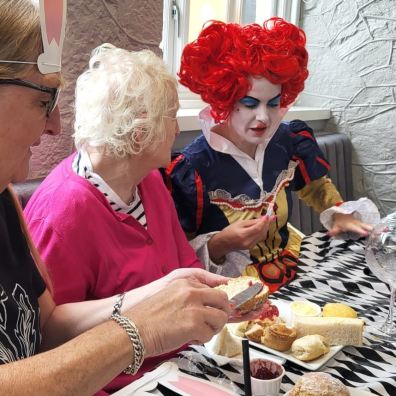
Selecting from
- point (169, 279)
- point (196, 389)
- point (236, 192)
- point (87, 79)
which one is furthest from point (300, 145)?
point (196, 389)

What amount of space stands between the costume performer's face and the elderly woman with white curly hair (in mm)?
424

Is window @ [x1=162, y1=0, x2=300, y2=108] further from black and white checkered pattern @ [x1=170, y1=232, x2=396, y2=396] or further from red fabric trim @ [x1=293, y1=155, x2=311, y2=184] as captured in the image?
black and white checkered pattern @ [x1=170, y1=232, x2=396, y2=396]

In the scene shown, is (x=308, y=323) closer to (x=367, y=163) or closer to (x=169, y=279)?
(x=169, y=279)

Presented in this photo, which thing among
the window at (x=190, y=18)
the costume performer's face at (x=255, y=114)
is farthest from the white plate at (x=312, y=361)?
the window at (x=190, y=18)

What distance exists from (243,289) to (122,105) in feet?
1.67

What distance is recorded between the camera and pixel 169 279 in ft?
3.31

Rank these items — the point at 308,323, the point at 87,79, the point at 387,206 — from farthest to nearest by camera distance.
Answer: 1. the point at 387,206
2. the point at 87,79
3. the point at 308,323

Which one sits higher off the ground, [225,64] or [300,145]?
[225,64]

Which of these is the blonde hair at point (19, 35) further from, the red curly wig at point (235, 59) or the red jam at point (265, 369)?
the red curly wig at point (235, 59)

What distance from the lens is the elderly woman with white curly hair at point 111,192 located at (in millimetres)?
1119

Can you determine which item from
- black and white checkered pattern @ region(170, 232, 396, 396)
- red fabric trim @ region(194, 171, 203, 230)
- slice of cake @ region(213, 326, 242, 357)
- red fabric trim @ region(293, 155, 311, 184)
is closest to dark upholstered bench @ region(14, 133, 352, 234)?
red fabric trim @ region(293, 155, 311, 184)

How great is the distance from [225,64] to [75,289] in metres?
0.88

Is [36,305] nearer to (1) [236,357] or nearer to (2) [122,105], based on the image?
(1) [236,357]

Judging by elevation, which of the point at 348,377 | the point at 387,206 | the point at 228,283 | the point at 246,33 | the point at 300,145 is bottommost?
the point at 387,206
